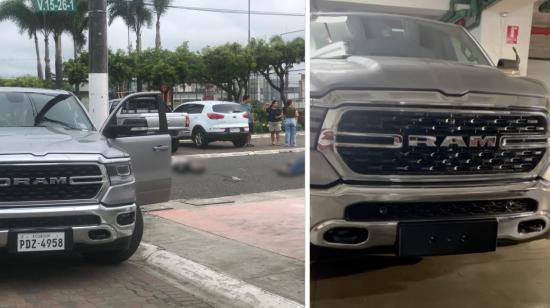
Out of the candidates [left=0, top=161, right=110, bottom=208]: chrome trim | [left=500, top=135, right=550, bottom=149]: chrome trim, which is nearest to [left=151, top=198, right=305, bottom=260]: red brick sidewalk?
[left=0, top=161, right=110, bottom=208]: chrome trim

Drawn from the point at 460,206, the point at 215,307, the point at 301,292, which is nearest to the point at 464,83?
the point at 460,206

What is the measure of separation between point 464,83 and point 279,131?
0.49 metres

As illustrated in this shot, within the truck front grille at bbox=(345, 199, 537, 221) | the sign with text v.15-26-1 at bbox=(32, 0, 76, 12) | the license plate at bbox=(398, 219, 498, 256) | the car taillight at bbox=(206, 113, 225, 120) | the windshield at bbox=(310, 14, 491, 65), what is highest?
the sign with text v.15-26-1 at bbox=(32, 0, 76, 12)

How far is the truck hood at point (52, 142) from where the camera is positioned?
1.46 m

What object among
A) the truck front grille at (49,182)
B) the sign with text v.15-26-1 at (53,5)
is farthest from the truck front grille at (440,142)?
the sign with text v.15-26-1 at (53,5)

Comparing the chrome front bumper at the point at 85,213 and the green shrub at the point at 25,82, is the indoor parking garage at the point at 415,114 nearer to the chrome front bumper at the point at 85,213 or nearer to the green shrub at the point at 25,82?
the chrome front bumper at the point at 85,213

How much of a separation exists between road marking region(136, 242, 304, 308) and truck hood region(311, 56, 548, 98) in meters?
0.73

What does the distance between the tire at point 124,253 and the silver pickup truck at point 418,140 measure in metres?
0.64

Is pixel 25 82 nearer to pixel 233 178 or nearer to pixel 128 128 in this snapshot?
pixel 128 128

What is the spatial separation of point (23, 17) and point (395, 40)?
101 centimetres

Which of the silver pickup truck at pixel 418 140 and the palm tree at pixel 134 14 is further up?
the palm tree at pixel 134 14

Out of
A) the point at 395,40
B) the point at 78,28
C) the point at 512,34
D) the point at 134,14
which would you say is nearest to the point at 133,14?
the point at 134,14

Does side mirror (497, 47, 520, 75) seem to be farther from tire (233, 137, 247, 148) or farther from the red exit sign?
tire (233, 137, 247, 148)

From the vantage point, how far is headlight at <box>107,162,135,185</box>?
1587 mm
